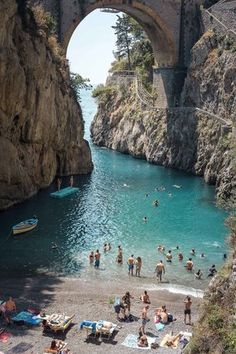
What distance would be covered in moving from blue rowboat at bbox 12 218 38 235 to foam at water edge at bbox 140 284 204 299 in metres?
12.6

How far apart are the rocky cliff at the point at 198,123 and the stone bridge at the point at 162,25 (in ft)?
11.2

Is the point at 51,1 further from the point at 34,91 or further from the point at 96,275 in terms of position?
the point at 96,275

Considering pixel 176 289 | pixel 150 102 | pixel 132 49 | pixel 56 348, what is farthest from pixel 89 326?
pixel 132 49

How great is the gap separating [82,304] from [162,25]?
53.5 m

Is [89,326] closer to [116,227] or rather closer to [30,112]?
[116,227]

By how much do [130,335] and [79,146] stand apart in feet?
148

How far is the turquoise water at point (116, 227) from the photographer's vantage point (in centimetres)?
3647

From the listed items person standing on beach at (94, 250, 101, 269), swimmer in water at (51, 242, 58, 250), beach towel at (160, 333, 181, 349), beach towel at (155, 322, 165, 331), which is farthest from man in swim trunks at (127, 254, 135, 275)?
beach towel at (160, 333, 181, 349)

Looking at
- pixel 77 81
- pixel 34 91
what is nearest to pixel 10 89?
pixel 34 91

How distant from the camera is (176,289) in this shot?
33.2 m

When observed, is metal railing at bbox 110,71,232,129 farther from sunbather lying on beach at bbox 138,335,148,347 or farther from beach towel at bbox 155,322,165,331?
sunbather lying on beach at bbox 138,335,148,347

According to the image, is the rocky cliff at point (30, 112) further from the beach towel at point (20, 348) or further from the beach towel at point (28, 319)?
the beach towel at point (20, 348)

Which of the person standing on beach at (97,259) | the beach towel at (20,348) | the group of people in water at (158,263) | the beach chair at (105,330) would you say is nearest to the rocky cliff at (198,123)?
the group of people in water at (158,263)

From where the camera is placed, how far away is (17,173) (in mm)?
50906
